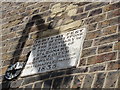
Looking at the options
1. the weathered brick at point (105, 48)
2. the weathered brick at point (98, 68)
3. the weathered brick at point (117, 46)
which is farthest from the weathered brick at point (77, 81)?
the weathered brick at point (117, 46)

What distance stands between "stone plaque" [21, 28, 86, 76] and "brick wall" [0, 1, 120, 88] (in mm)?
86

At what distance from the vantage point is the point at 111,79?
8.88ft

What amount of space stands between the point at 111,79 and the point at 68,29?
4.35ft

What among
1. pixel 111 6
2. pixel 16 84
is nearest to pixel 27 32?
pixel 16 84

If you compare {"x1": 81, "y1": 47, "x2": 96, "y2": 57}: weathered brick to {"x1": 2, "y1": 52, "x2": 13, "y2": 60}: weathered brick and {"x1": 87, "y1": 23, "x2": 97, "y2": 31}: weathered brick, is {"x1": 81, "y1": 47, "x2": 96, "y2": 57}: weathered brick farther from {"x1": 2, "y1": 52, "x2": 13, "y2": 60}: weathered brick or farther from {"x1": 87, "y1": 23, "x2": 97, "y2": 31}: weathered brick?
{"x1": 2, "y1": 52, "x2": 13, "y2": 60}: weathered brick

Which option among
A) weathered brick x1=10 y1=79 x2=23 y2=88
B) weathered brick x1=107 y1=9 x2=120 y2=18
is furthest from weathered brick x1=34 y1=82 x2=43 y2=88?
weathered brick x1=107 y1=9 x2=120 y2=18

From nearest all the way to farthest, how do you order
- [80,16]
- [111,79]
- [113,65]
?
[111,79] → [113,65] → [80,16]

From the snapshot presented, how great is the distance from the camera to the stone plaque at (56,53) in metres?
3.29

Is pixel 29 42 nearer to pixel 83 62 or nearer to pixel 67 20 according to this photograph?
pixel 67 20

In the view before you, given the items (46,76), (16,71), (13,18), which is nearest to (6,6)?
(13,18)

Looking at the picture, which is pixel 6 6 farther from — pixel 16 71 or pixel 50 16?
pixel 16 71

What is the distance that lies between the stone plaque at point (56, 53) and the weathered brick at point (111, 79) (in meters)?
0.54

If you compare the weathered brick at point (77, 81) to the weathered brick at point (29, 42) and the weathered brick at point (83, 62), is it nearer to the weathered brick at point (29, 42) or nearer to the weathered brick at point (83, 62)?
the weathered brick at point (83, 62)

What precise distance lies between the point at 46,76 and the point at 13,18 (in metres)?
2.23
